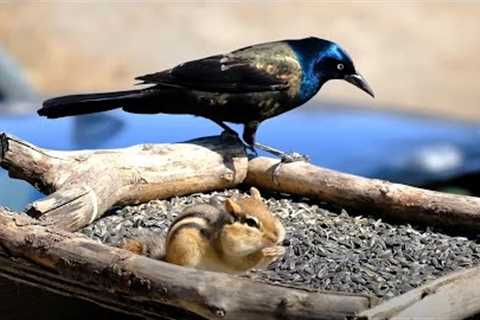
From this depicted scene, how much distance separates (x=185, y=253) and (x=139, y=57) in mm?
10951

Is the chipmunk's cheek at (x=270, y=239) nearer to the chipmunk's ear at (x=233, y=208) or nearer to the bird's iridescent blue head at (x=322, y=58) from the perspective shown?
the chipmunk's ear at (x=233, y=208)

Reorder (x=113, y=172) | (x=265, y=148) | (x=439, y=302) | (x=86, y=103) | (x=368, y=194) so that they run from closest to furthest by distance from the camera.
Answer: (x=439, y=302)
(x=113, y=172)
(x=368, y=194)
(x=86, y=103)
(x=265, y=148)

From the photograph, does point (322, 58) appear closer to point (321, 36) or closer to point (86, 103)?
point (86, 103)

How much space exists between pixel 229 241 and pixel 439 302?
0.52 metres

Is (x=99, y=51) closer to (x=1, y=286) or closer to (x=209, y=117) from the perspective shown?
(x=209, y=117)

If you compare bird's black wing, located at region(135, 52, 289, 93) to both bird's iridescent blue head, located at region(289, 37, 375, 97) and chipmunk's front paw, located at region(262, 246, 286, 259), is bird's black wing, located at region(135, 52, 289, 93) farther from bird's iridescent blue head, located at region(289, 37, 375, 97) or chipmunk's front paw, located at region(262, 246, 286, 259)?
chipmunk's front paw, located at region(262, 246, 286, 259)

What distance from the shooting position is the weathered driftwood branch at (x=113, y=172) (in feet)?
11.1

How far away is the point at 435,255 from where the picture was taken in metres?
3.40

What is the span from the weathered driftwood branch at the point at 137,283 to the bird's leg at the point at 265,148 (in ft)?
4.34

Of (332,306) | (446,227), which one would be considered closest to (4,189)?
(446,227)

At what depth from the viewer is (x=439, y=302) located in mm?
2535

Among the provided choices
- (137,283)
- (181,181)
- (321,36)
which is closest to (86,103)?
(181,181)

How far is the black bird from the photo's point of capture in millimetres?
4055

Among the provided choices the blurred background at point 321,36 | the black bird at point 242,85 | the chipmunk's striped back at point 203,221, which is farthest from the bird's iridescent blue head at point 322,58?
the chipmunk's striped back at point 203,221
